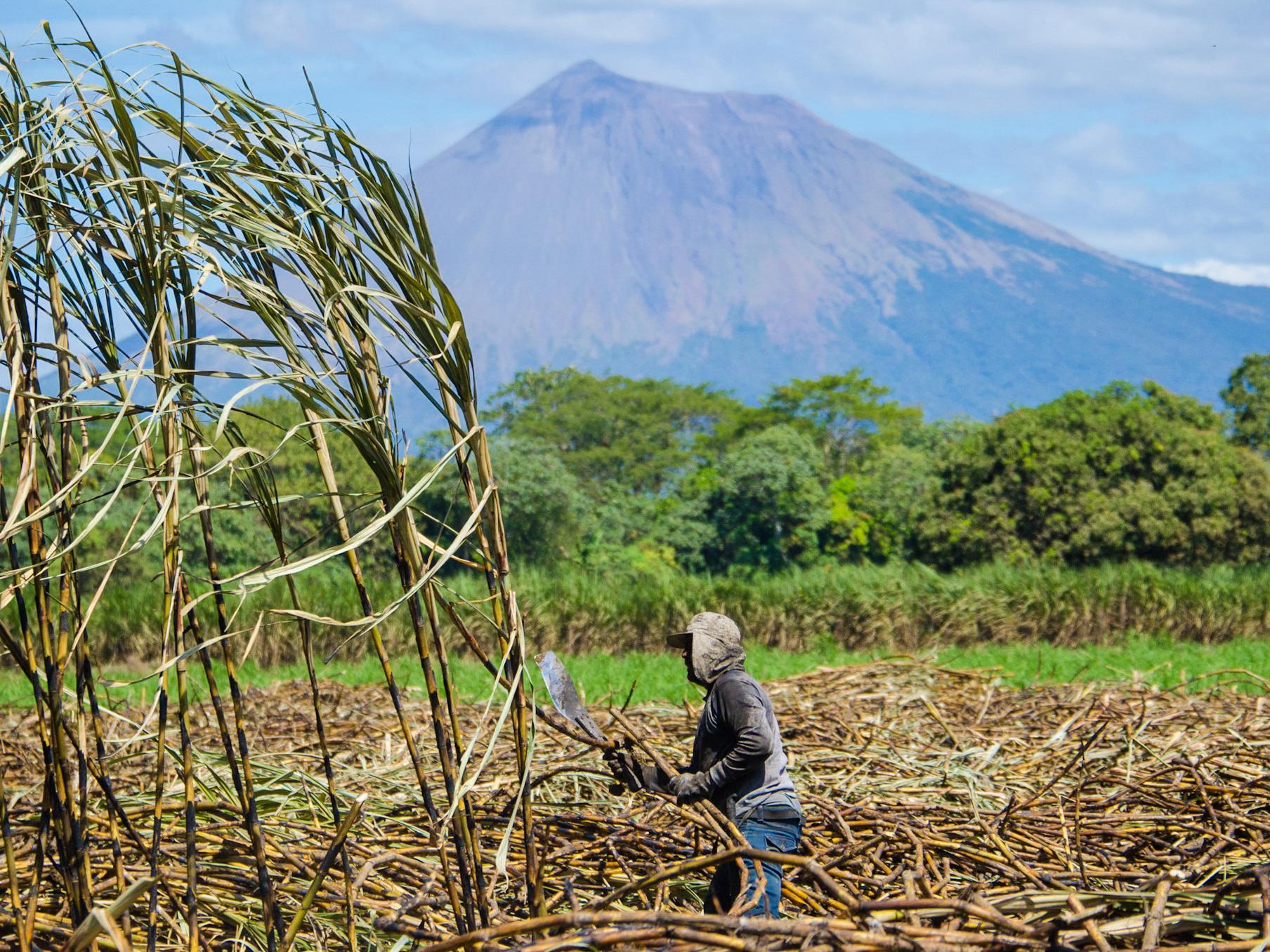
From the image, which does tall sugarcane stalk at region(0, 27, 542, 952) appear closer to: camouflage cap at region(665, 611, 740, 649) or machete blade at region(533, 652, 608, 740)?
machete blade at region(533, 652, 608, 740)

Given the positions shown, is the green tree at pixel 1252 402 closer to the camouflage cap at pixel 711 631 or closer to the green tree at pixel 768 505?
the green tree at pixel 768 505

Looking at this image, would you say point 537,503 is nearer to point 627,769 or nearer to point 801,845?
point 801,845

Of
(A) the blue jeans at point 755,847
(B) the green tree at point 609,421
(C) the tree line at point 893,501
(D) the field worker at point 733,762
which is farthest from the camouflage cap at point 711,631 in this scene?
(B) the green tree at point 609,421

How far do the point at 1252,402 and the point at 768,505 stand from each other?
14.4m

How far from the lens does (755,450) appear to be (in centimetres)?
2720

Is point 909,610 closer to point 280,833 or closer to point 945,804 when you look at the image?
point 945,804

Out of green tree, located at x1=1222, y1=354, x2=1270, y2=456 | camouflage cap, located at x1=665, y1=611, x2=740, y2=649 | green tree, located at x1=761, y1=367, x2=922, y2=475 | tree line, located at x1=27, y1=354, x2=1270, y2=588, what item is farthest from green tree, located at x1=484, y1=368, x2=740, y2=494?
camouflage cap, located at x1=665, y1=611, x2=740, y2=649

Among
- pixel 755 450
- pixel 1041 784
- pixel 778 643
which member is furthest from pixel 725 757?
pixel 755 450

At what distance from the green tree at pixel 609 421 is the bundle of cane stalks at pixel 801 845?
164 ft

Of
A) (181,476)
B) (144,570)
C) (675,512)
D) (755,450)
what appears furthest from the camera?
(675,512)

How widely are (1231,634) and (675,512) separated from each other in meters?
15.3

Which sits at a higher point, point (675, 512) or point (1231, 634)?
point (675, 512)

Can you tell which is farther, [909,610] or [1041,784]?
[909,610]

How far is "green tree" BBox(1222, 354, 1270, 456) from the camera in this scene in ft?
104
